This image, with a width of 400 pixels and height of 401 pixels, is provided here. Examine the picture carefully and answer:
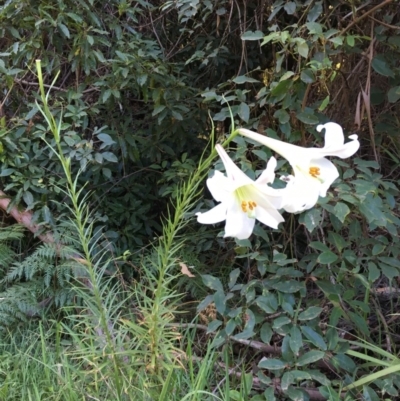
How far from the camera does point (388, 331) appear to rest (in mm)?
1846

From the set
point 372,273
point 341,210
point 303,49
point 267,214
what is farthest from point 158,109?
point 267,214

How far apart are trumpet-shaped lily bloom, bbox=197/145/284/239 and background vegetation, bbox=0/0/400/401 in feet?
0.41

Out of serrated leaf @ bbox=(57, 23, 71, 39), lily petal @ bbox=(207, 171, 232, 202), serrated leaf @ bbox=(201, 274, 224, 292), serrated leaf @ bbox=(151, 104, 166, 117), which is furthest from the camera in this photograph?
serrated leaf @ bbox=(151, 104, 166, 117)

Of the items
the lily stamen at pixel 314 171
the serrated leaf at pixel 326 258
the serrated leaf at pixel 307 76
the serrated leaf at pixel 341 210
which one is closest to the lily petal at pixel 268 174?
the lily stamen at pixel 314 171

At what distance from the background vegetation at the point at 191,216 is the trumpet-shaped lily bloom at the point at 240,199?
125 millimetres

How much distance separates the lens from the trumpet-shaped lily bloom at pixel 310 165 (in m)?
0.91

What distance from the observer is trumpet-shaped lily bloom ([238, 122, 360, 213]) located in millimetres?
906

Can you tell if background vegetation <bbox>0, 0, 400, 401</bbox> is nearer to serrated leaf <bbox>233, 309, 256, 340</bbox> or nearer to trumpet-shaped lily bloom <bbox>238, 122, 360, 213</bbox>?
serrated leaf <bbox>233, 309, 256, 340</bbox>

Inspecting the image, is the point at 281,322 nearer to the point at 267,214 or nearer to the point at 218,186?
the point at 267,214

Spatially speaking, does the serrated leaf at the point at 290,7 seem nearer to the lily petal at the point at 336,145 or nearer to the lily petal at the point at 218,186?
the lily petal at the point at 336,145

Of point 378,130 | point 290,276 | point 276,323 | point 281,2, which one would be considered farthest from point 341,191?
point 281,2

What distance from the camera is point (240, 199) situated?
3.17ft

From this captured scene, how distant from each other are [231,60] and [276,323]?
5.13 ft

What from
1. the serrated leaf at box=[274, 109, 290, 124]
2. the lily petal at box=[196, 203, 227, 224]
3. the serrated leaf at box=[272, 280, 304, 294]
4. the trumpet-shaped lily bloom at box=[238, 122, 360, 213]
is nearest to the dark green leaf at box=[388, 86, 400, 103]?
the serrated leaf at box=[274, 109, 290, 124]
